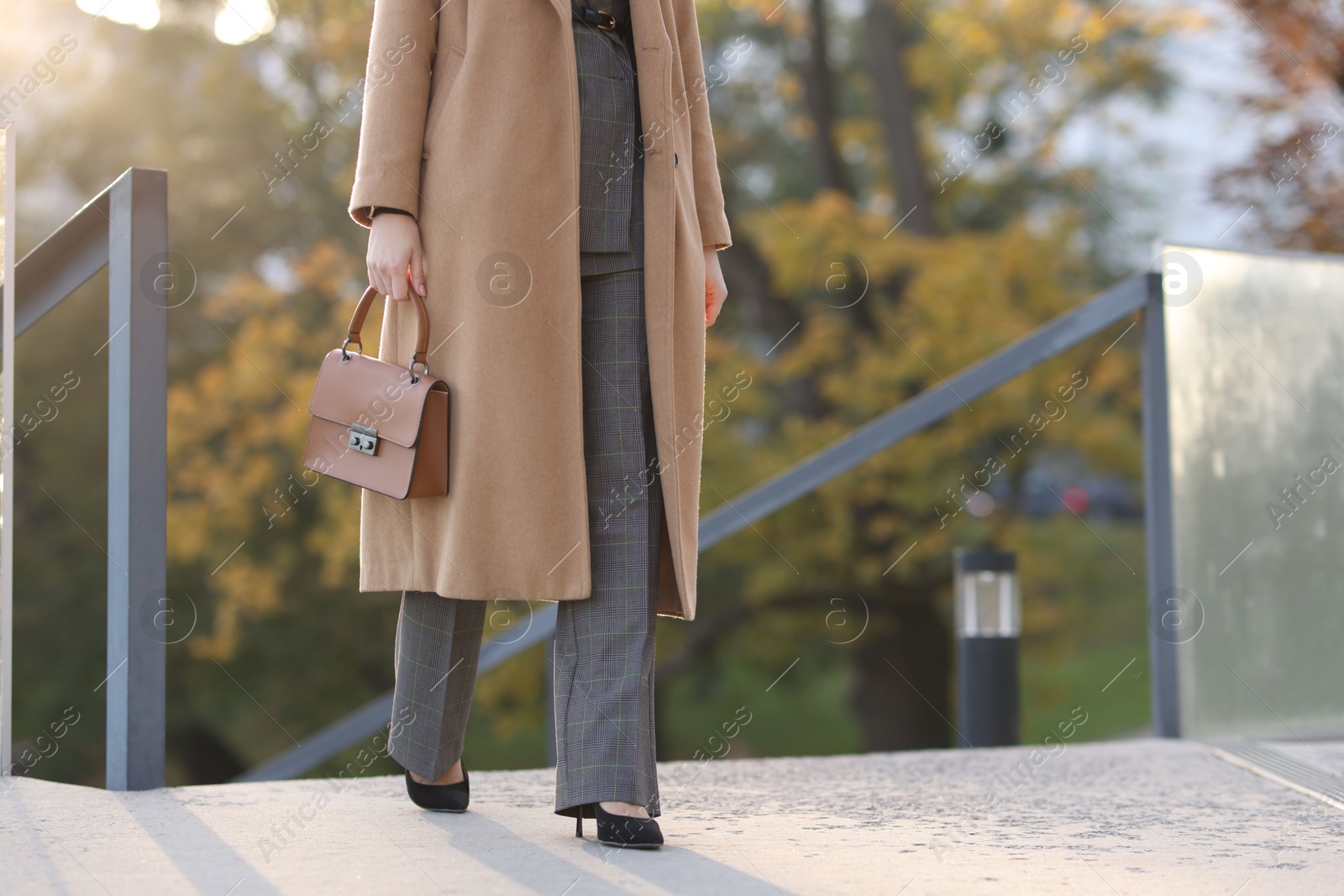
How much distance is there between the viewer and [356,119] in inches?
331

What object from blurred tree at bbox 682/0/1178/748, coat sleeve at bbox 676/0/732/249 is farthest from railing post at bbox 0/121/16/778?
blurred tree at bbox 682/0/1178/748

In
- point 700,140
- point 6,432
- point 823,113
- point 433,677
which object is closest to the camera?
point 433,677

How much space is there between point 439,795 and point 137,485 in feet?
2.29

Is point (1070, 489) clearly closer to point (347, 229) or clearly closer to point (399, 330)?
point (347, 229)

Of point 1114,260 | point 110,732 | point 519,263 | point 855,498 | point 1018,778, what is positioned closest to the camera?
point 519,263

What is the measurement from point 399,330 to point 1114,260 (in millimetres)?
9284

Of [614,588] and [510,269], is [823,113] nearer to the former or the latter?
[510,269]

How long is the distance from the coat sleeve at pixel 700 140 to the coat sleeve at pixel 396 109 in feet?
1.32

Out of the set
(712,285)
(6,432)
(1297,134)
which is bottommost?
(6,432)

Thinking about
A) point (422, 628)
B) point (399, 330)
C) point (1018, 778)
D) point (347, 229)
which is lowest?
point (1018, 778)

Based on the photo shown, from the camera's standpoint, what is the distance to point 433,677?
6.25ft

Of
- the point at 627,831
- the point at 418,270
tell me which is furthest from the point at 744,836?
the point at 418,270

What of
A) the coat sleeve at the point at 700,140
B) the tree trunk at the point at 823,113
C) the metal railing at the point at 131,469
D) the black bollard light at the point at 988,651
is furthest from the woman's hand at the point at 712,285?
the tree trunk at the point at 823,113

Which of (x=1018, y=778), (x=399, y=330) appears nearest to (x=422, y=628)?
(x=399, y=330)
